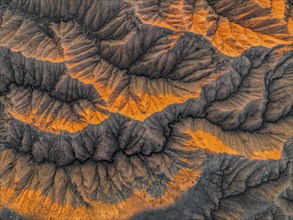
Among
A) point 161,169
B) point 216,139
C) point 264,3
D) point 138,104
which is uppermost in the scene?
point 264,3

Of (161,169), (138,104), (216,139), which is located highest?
(138,104)

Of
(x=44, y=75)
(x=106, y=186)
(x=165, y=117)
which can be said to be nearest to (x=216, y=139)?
(x=165, y=117)

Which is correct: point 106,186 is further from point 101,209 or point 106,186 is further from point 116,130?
point 116,130

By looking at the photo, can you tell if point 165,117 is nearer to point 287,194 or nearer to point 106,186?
point 106,186

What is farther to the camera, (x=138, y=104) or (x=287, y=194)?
(x=287, y=194)

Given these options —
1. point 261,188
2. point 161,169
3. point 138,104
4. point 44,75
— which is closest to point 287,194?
point 261,188

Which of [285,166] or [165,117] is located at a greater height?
[165,117]
